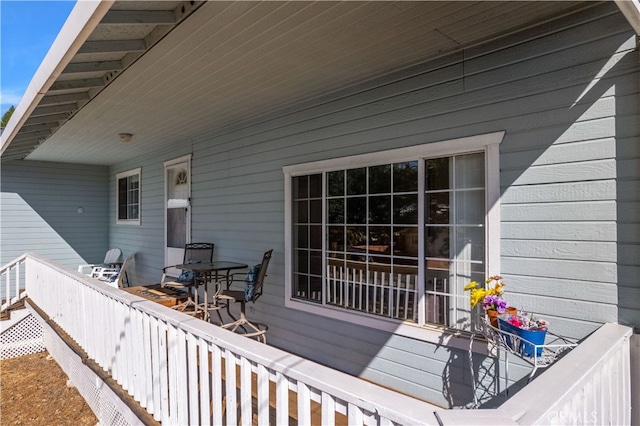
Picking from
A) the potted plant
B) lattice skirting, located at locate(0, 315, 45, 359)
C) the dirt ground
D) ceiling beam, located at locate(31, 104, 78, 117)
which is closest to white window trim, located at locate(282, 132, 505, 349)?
the potted plant

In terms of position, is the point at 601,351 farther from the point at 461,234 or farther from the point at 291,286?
the point at 291,286

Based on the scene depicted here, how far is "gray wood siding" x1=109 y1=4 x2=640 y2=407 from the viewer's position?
2.17 meters

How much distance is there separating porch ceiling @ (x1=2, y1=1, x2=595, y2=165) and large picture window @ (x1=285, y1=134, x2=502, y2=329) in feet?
2.51

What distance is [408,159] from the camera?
3.16m

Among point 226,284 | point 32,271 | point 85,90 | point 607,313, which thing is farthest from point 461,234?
point 32,271

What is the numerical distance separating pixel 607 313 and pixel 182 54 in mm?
3363

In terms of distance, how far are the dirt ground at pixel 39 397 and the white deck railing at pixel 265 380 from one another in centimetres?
60

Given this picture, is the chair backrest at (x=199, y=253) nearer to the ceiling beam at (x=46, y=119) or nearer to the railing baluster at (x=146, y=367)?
the ceiling beam at (x=46, y=119)

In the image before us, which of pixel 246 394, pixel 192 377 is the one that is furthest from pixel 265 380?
pixel 192 377

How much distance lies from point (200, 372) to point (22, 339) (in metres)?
5.09

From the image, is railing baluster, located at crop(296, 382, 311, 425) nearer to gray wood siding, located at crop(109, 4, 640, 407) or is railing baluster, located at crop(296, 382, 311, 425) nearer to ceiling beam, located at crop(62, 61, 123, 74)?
gray wood siding, located at crop(109, 4, 640, 407)

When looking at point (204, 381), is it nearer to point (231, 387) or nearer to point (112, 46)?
point (231, 387)

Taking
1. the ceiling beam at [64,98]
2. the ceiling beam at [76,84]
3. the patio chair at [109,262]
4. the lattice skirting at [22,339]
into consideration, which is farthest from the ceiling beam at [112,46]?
the patio chair at [109,262]

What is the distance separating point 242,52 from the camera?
283 centimetres
